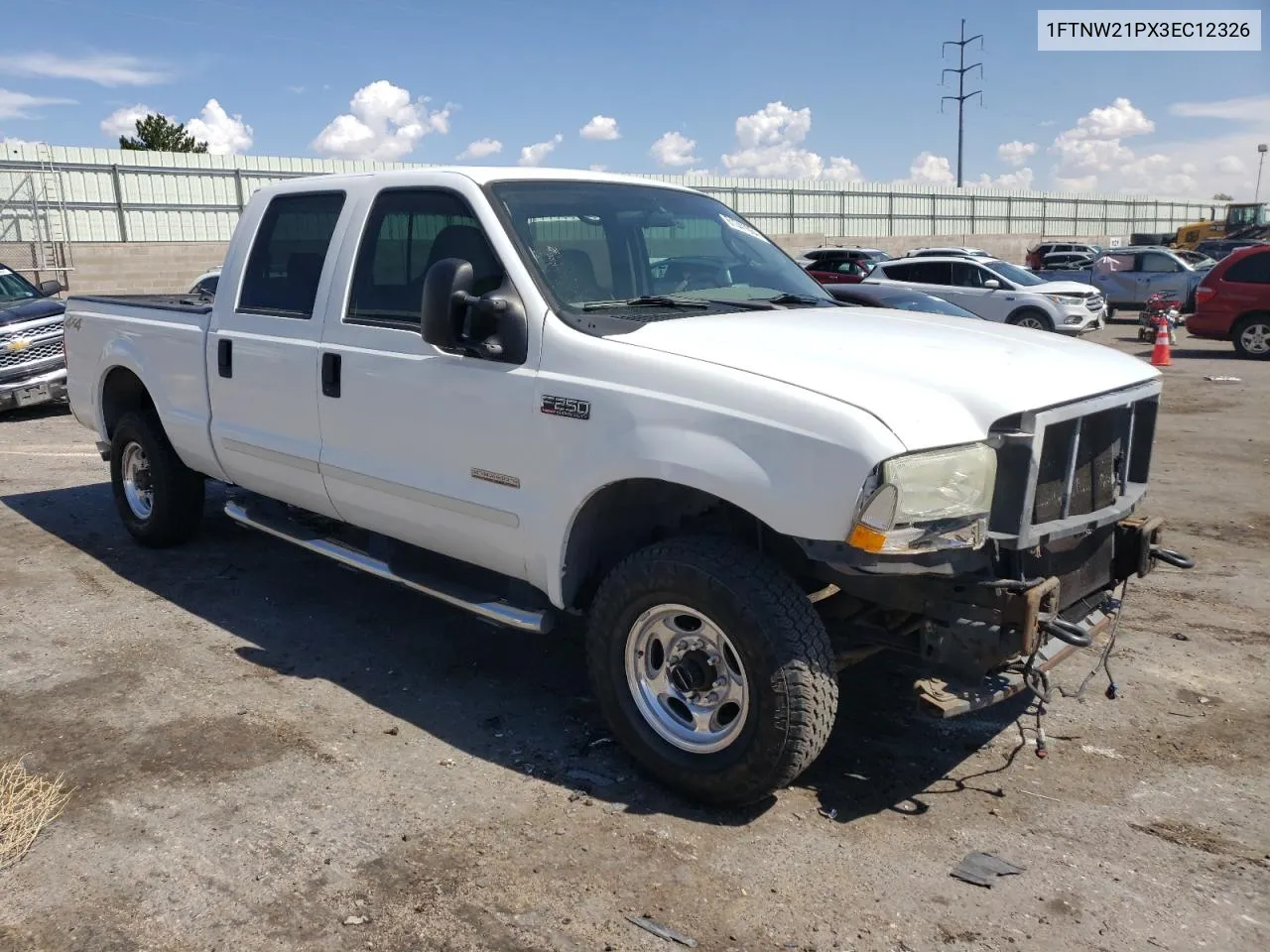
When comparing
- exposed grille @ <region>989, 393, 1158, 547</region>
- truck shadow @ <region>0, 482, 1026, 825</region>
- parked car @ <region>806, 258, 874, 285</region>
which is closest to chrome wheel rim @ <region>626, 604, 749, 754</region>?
truck shadow @ <region>0, 482, 1026, 825</region>

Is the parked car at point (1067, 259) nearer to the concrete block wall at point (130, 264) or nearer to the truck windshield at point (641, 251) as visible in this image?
the concrete block wall at point (130, 264)

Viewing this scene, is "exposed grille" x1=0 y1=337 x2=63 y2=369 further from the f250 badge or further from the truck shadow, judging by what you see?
the f250 badge

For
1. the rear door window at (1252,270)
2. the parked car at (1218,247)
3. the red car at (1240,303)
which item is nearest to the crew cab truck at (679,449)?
the red car at (1240,303)

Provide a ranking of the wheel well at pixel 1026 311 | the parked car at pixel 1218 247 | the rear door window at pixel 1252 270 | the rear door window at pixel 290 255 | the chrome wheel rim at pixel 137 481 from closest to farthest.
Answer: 1. the rear door window at pixel 290 255
2. the chrome wheel rim at pixel 137 481
3. the rear door window at pixel 1252 270
4. the wheel well at pixel 1026 311
5. the parked car at pixel 1218 247

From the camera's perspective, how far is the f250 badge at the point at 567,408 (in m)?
3.74

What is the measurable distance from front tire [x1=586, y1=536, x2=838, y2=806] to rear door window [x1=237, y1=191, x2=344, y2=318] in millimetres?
2250

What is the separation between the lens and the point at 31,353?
11914 millimetres

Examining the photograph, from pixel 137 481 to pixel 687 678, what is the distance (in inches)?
178

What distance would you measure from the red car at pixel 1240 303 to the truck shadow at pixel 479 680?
15909 millimetres

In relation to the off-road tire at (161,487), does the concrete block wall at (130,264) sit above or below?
above

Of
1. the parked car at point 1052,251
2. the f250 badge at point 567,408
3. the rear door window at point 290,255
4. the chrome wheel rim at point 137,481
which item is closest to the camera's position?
the f250 badge at point 567,408

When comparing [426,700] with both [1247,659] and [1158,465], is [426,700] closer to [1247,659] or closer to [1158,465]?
[1247,659]

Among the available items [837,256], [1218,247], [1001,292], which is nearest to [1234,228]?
[1218,247]

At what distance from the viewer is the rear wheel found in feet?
58.1
